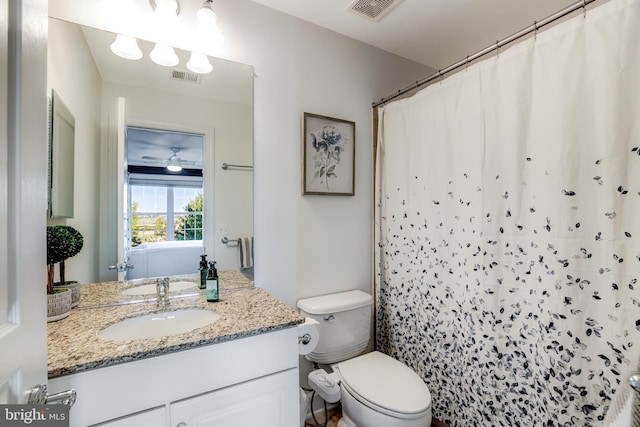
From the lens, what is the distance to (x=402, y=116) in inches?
69.7

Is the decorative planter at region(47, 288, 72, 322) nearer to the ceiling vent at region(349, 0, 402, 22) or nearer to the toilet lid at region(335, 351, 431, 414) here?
the toilet lid at region(335, 351, 431, 414)

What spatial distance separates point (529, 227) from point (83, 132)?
1.92 m

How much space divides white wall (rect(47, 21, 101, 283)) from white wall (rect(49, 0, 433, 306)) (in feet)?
1.42

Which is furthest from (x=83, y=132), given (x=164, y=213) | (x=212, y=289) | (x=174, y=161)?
(x=212, y=289)

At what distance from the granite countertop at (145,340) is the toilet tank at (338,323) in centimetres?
32

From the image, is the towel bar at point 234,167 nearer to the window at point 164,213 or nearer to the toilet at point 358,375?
the window at point 164,213

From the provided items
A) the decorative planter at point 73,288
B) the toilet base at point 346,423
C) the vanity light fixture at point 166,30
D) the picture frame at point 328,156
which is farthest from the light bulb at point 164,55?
the toilet base at point 346,423

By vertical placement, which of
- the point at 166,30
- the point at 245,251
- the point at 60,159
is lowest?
the point at 245,251

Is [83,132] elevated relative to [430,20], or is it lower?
lower

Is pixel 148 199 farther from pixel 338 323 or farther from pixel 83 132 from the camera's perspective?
pixel 338 323

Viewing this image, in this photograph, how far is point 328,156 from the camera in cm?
179

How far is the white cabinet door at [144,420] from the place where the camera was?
860 mm

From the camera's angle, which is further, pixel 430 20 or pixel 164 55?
pixel 430 20

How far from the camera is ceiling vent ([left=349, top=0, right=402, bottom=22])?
5.02ft
